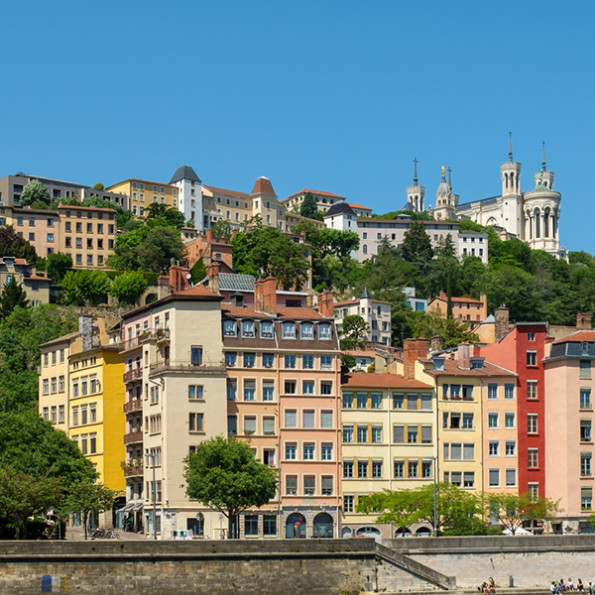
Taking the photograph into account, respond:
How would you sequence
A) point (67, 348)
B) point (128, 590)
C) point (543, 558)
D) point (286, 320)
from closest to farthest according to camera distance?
point (128, 590) < point (543, 558) < point (286, 320) < point (67, 348)

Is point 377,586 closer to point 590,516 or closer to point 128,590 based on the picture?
point 128,590

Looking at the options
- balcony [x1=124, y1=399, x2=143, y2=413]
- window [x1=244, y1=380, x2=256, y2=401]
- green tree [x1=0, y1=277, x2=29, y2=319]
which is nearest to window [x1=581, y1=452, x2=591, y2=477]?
window [x1=244, y1=380, x2=256, y2=401]

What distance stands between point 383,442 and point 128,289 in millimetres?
70607

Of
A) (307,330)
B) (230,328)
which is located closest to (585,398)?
(307,330)

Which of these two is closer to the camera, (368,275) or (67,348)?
(67,348)

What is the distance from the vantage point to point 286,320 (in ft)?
286

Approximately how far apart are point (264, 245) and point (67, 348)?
227ft

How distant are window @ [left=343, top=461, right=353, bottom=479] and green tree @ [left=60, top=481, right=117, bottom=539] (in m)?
15.2

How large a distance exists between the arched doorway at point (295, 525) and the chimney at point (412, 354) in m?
13.0

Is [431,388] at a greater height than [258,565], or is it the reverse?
[431,388]

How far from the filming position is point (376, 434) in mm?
87250

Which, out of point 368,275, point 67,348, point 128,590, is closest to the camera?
point 128,590

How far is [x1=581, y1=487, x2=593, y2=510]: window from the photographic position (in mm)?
87812

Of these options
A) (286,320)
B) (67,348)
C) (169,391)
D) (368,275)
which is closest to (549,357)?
(286,320)
